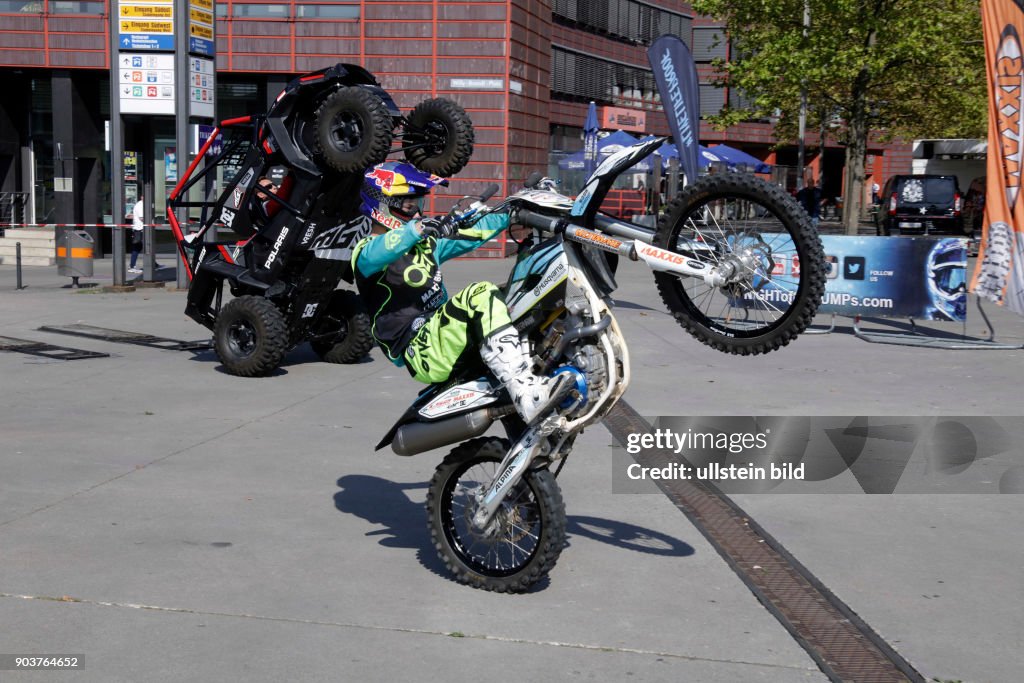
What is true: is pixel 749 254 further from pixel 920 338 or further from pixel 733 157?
pixel 733 157

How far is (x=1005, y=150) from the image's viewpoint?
12547 millimetres

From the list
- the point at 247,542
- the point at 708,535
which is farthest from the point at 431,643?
the point at 708,535

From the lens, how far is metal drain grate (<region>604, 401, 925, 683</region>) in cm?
474

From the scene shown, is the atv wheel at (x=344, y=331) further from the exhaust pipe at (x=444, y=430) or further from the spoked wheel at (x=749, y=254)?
the spoked wheel at (x=749, y=254)

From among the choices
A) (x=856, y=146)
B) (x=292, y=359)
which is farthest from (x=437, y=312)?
(x=856, y=146)

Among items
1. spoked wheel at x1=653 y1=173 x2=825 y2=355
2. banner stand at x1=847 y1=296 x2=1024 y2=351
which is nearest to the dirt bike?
spoked wheel at x1=653 y1=173 x2=825 y2=355

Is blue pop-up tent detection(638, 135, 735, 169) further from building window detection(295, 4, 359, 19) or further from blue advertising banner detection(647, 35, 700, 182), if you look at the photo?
blue advertising banner detection(647, 35, 700, 182)

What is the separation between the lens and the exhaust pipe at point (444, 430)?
565 centimetres

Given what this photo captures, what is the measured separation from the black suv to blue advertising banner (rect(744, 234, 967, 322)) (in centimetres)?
2070

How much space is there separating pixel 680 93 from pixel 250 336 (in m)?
7.72

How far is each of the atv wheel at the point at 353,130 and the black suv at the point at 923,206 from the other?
26.9 meters

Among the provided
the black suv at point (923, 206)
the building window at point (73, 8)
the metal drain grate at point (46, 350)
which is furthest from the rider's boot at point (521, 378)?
the black suv at point (923, 206)

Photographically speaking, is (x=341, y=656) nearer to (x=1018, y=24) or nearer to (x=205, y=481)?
(x=205, y=481)

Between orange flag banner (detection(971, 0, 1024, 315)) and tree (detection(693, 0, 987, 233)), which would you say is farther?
tree (detection(693, 0, 987, 233))
